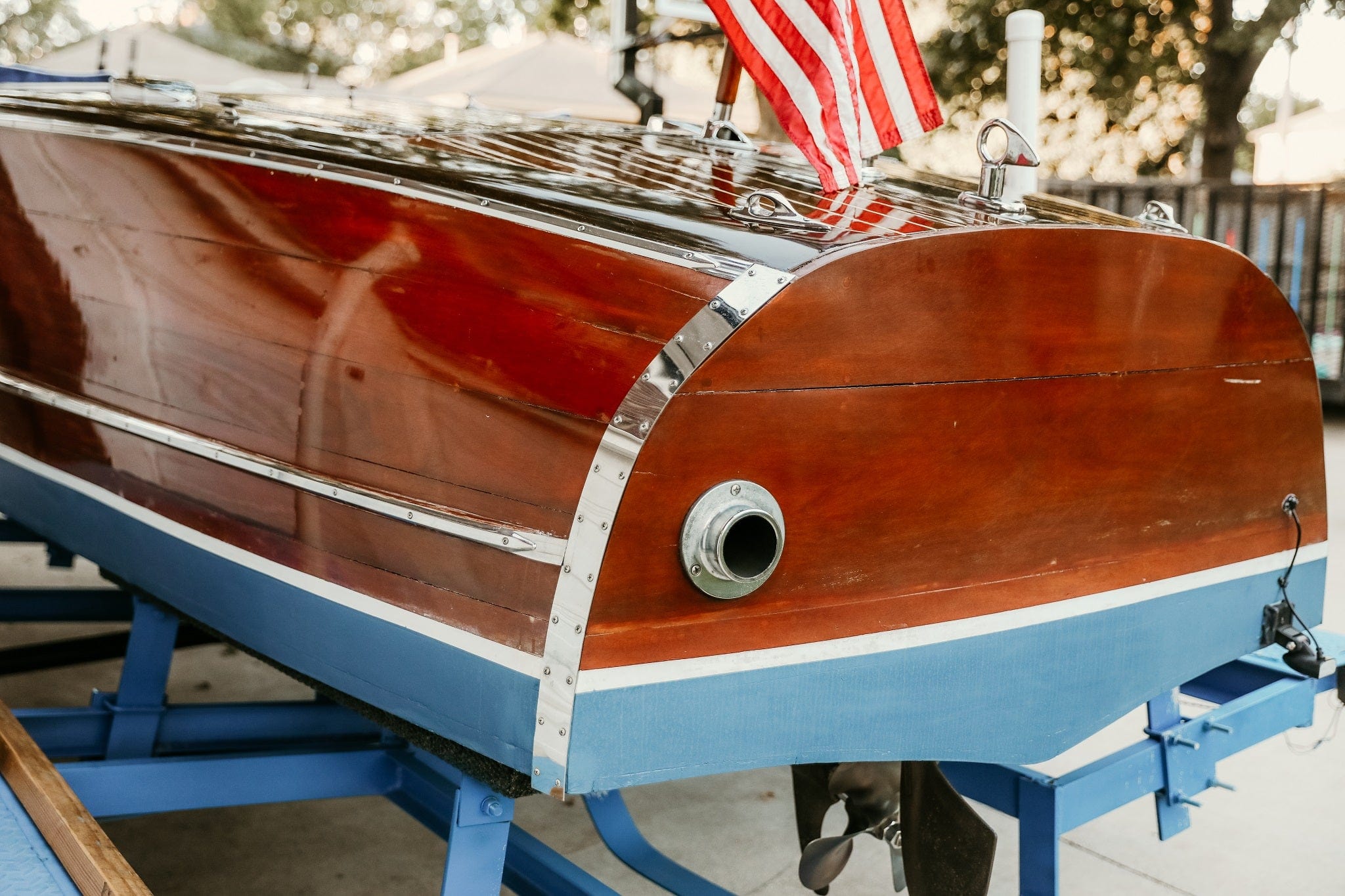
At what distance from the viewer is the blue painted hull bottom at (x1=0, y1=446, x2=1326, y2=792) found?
149 cm

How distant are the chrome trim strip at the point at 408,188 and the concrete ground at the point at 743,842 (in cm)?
162

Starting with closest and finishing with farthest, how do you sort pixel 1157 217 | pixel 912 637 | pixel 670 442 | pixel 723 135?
pixel 670 442 → pixel 912 637 → pixel 1157 217 → pixel 723 135

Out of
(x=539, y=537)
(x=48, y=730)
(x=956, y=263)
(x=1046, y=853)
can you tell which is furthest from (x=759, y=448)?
(x=48, y=730)

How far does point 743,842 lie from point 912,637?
4.86ft

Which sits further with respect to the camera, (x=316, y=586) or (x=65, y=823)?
(x=316, y=586)

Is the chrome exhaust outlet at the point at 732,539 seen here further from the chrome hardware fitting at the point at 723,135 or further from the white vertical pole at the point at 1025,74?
the chrome hardware fitting at the point at 723,135

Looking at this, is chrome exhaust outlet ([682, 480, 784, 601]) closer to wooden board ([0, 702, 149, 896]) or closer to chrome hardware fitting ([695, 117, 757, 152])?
wooden board ([0, 702, 149, 896])

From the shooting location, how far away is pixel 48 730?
238 cm

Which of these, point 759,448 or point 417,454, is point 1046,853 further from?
point 417,454

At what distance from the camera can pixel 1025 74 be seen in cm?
242

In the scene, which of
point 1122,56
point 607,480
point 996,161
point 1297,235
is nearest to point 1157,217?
Result: point 996,161

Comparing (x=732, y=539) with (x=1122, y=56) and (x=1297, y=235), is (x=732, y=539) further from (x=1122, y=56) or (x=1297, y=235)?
(x=1122, y=56)

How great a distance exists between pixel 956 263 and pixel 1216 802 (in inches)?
86.7

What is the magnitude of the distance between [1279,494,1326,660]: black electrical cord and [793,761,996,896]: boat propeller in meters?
0.79
